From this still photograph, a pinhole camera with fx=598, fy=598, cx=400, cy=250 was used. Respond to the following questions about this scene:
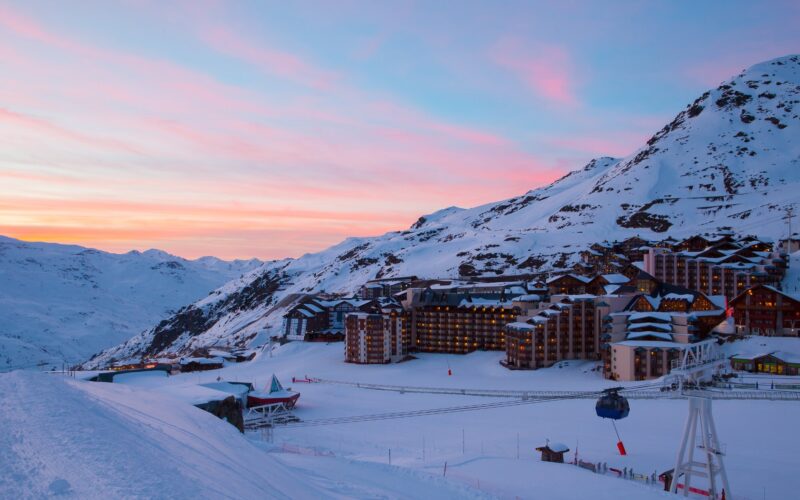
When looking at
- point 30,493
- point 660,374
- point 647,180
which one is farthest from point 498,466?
point 647,180

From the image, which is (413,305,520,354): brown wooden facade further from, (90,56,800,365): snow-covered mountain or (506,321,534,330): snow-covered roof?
(90,56,800,365): snow-covered mountain

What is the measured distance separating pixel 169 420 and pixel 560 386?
159 feet

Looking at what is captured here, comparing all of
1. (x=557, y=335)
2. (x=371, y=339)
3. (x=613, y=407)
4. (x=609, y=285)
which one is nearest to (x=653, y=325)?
(x=557, y=335)

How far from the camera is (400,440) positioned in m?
45.0

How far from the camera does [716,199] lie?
16362cm

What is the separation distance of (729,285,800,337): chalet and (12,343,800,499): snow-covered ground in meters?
21.3

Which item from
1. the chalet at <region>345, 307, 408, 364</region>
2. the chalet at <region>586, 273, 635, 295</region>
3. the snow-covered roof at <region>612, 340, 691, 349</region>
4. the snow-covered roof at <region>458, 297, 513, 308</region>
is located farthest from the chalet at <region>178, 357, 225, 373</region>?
the chalet at <region>586, 273, 635, 295</region>

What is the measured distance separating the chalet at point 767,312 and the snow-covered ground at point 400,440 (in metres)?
21.3

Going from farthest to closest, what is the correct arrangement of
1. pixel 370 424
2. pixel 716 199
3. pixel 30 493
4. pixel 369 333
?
pixel 716 199, pixel 369 333, pixel 370 424, pixel 30 493

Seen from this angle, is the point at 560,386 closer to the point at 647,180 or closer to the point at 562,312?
the point at 562,312

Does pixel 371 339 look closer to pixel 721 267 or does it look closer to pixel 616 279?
pixel 616 279

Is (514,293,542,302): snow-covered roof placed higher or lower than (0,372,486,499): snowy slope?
higher

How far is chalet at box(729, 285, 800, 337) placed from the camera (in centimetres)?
7125


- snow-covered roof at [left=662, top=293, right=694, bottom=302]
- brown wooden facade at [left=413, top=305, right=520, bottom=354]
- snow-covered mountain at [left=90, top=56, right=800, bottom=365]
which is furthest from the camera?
snow-covered mountain at [left=90, top=56, right=800, bottom=365]
